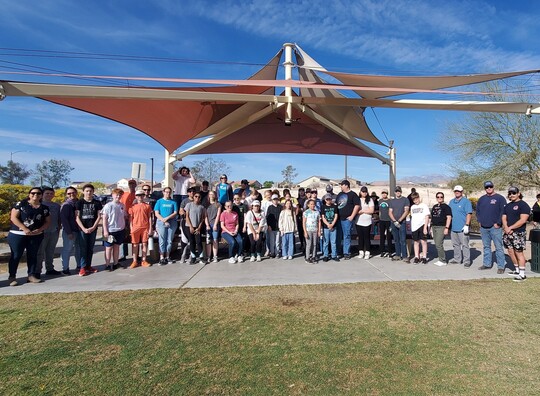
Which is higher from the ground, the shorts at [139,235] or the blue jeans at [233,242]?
the shorts at [139,235]

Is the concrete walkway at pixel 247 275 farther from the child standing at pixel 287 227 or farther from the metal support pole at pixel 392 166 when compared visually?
the metal support pole at pixel 392 166

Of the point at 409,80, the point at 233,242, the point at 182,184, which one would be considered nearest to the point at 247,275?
the point at 233,242

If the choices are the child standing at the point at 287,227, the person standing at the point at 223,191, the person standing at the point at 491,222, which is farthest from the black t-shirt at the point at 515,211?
the person standing at the point at 223,191

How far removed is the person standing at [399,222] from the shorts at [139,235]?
5709 millimetres

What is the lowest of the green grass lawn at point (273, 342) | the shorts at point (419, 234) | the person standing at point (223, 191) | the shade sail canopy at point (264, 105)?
the green grass lawn at point (273, 342)

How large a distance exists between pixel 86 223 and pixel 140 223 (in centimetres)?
105

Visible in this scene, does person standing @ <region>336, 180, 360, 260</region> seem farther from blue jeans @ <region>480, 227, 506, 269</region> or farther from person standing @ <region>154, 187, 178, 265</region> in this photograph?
person standing @ <region>154, 187, 178, 265</region>

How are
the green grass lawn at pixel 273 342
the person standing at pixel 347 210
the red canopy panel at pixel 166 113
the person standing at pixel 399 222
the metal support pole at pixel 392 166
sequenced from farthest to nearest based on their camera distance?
the metal support pole at pixel 392 166 → the red canopy panel at pixel 166 113 → the person standing at pixel 347 210 → the person standing at pixel 399 222 → the green grass lawn at pixel 273 342

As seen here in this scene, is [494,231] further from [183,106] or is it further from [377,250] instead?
[183,106]

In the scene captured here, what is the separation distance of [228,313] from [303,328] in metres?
1.07

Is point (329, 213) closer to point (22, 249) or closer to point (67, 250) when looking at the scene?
point (67, 250)

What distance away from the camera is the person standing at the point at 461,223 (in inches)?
287

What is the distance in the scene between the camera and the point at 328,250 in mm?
8352

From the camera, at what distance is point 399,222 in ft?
25.3
